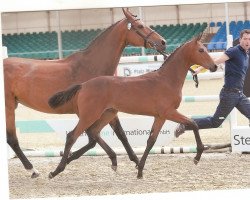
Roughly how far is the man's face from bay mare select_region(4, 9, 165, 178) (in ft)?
1.94

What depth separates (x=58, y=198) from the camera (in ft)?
13.4

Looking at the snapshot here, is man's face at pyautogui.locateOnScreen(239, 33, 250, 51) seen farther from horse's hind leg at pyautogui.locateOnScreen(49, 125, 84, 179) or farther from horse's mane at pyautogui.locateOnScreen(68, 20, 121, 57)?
horse's hind leg at pyautogui.locateOnScreen(49, 125, 84, 179)

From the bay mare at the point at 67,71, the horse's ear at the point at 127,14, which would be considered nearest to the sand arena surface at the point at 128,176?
the bay mare at the point at 67,71

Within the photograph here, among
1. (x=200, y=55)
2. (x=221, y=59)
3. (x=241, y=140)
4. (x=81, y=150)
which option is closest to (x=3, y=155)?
(x=81, y=150)

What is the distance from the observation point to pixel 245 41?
457 centimetres

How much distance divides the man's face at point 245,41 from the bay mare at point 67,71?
1.94ft

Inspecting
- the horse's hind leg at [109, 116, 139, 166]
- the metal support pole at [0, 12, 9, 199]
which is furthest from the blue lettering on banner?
the metal support pole at [0, 12, 9, 199]

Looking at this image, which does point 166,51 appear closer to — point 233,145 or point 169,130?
point 169,130

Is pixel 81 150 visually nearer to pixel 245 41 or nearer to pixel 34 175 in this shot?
pixel 34 175

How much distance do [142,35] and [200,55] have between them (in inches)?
13.3

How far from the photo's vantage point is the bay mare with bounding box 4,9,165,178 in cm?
431

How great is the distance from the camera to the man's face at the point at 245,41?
Result: 4.55 metres

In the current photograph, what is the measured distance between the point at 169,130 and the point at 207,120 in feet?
1.19

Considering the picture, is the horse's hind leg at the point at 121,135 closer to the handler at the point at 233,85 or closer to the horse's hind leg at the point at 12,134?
the handler at the point at 233,85
